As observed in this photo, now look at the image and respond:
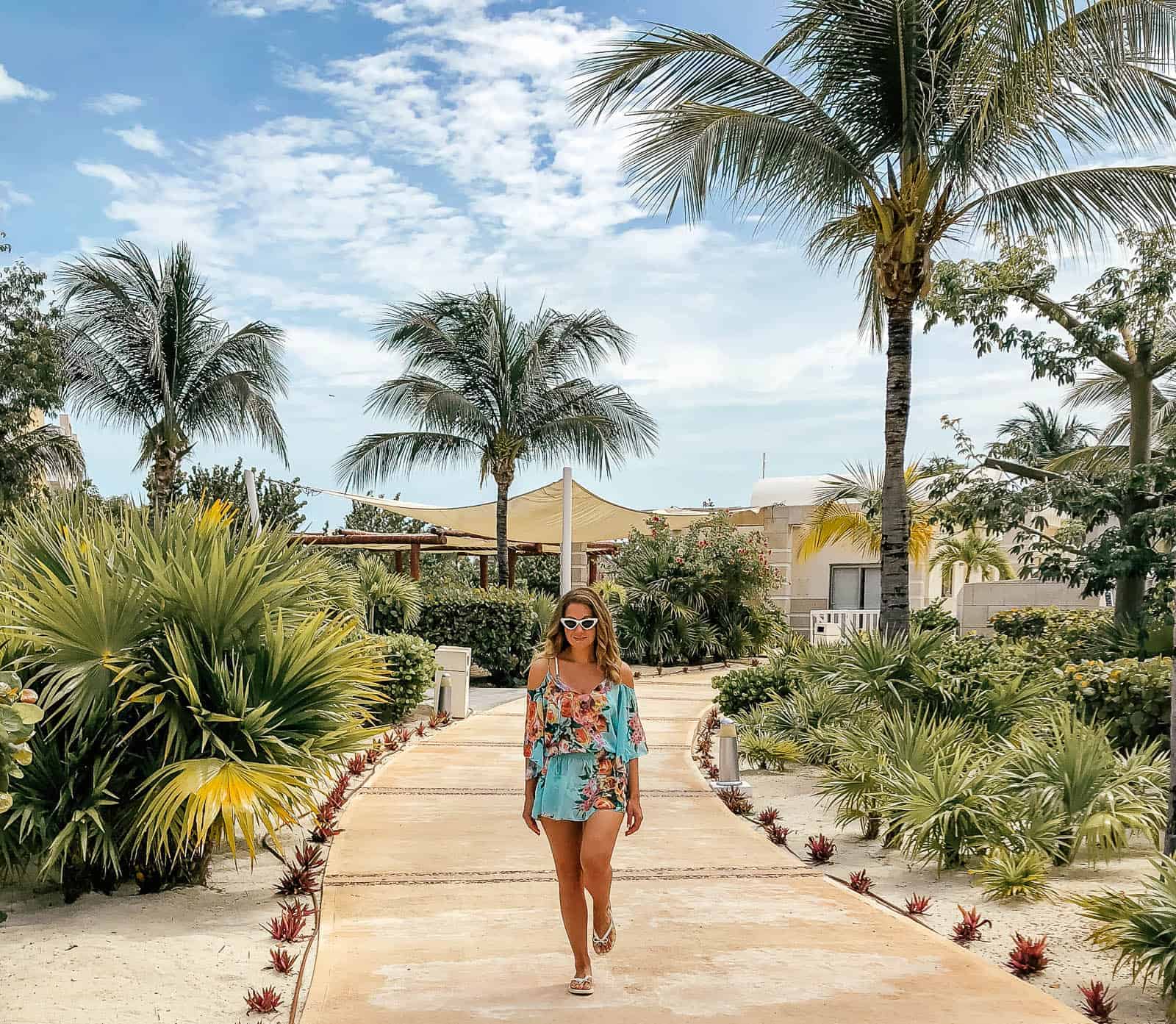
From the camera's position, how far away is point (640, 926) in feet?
17.6

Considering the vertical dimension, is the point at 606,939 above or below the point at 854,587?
below

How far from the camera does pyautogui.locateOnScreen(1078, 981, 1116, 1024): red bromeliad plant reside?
4.33m

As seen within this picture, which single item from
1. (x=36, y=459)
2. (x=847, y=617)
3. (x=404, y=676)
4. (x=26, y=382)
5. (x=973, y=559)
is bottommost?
(x=404, y=676)

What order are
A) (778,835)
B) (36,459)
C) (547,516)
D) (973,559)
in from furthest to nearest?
1. (973,559)
2. (36,459)
3. (547,516)
4. (778,835)

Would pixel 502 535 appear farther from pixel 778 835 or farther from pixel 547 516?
pixel 778 835

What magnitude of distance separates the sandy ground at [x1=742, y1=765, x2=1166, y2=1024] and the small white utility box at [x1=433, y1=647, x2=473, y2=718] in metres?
5.66

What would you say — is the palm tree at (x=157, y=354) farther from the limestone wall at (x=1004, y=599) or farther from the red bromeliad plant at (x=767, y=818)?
the red bromeliad plant at (x=767, y=818)

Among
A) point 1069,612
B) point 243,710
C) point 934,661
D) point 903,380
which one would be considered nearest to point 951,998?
point 243,710

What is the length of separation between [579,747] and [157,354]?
20826 mm

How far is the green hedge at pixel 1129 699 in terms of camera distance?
28.9ft

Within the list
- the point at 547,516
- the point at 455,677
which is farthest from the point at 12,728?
the point at 547,516

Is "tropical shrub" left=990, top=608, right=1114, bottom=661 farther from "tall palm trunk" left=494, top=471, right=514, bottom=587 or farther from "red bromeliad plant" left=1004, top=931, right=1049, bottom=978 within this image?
"tall palm trunk" left=494, top=471, right=514, bottom=587

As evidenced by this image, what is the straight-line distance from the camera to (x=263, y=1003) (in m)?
4.23

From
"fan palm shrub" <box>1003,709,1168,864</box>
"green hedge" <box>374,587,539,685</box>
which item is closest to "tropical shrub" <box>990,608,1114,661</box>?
"fan palm shrub" <box>1003,709,1168,864</box>
